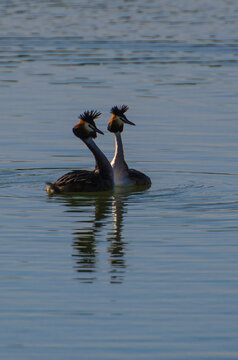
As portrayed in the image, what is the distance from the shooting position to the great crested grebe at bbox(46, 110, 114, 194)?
16.9 m

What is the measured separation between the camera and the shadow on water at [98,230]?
12070 millimetres

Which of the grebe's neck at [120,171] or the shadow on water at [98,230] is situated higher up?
the grebe's neck at [120,171]

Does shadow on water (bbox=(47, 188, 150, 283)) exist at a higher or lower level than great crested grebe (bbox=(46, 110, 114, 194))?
lower

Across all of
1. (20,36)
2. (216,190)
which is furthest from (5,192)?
(20,36)

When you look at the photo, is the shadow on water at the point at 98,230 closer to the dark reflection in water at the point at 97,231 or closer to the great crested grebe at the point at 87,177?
the dark reflection in water at the point at 97,231

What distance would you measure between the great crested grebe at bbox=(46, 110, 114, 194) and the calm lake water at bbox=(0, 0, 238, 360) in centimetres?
17

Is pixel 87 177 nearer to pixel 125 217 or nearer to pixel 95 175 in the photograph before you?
pixel 95 175

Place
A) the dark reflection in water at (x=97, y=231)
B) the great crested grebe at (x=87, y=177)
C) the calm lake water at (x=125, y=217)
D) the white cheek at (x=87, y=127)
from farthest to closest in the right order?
the white cheek at (x=87, y=127) < the great crested grebe at (x=87, y=177) < the dark reflection in water at (x=97, y=231) < the calm lake water at (x=125, y=217)

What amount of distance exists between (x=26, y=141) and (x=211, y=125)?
435cm

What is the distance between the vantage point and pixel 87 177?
17.0m

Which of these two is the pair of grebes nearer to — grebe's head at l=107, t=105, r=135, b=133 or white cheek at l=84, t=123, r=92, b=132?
white cheek at l=84, t=123, r=92, b=132

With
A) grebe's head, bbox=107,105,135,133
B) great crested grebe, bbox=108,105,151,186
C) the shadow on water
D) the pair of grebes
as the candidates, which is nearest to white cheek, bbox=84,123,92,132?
the pair of grebes

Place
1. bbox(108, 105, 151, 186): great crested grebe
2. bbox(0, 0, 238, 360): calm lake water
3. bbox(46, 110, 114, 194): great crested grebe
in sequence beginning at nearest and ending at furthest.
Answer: bbox(0, 0, 238, 360): calm lake water, bbox(46, 110, 114, 194): great crested grebe, bbox(108, 105, 151, 186): great crested grebe

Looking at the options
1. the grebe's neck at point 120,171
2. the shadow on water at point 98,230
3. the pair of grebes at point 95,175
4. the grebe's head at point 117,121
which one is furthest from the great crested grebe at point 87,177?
the grebe's head at point 117,121
